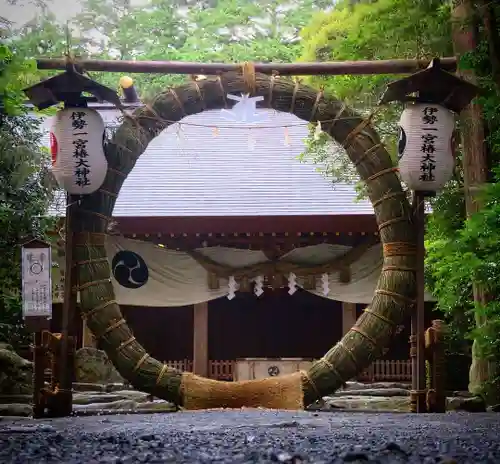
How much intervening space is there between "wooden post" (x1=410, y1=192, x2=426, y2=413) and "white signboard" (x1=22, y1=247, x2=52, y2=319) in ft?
12.2

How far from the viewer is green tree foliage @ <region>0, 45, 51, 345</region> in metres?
9.50

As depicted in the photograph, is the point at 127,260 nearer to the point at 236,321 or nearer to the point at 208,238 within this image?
the point at 208,238

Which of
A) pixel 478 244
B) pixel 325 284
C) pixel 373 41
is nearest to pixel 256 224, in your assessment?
pixel 325 284

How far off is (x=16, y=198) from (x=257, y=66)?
3.93 meters

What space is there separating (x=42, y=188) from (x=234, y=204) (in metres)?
3.26

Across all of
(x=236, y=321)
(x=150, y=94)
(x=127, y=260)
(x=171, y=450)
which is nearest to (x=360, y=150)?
(x=150, y=94)

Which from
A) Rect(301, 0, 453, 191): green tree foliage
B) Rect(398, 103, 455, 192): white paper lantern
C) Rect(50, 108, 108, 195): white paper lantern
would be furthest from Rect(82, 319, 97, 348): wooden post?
Rect(398, 103, 455, 192): white paper lantern

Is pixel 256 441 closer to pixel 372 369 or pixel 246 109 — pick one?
pixel 246 109

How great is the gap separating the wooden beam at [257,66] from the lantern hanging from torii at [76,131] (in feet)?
0.78

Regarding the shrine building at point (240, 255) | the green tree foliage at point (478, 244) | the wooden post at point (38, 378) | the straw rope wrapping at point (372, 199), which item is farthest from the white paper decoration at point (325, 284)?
the wooden post at point (38, 378)

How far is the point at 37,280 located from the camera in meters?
7.98

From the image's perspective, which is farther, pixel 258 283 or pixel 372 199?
pixel 258 283

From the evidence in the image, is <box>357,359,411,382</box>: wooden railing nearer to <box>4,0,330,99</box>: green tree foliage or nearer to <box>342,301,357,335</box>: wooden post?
<box>342,301,357,335</box>: wooden post

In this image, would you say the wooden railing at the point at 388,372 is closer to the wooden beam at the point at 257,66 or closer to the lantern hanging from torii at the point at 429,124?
the lantern hanging from torii at the point at 429,124
